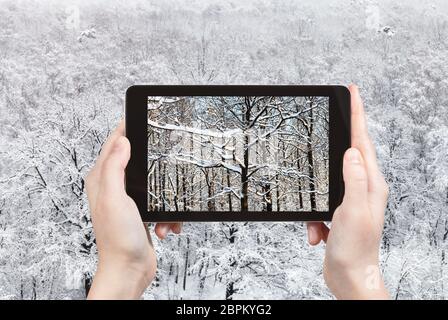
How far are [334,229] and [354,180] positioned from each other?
0.07 metres

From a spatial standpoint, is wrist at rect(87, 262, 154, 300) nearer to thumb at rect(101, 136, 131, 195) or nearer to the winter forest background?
thumb at rect(101, 136, 131, 195)

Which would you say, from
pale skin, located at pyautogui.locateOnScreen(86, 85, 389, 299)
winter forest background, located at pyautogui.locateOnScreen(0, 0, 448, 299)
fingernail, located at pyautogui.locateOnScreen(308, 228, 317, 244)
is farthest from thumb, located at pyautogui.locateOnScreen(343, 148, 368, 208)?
winter forest background, located at pyautogui.locateOnScreen(0, 0, 448, 299)

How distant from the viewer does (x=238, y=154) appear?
0.97 m

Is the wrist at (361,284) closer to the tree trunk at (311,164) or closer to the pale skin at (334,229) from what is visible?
the pale skin at (334,229)

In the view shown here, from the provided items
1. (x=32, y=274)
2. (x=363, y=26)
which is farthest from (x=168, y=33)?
(x=32, y=274)

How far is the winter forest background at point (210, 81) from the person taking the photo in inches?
191

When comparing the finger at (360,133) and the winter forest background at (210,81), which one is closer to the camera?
the finger at (360,133)

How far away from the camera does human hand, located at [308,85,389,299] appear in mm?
748

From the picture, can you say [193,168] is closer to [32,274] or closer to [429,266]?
[32,274]

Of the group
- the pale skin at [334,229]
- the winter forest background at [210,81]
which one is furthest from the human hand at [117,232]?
the winter forest background at [210,81]

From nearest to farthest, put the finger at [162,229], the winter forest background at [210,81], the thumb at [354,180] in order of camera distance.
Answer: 1. the thumb at [354,180]
2. the finger at [162,229]
3. the winter forest background at [210,81]

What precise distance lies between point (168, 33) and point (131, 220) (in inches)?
195

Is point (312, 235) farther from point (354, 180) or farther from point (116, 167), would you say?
point (116, 167)
